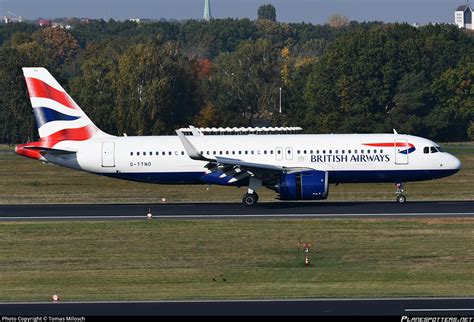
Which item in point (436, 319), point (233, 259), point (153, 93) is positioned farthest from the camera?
point (153, 93)

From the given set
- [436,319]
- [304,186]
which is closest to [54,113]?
[304,186]

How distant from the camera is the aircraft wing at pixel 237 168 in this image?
52844 mm

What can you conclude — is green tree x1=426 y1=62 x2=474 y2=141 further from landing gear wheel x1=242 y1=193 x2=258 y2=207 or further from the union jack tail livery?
the union jack tail livery

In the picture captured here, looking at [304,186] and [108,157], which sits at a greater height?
[108,157]

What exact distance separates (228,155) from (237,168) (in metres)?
1.89

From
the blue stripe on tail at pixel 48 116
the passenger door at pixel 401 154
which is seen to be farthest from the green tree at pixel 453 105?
the blue stripe on tail at pixel 48 116

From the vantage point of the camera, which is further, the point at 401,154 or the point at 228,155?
the point at 228,155

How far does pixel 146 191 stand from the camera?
66.4m

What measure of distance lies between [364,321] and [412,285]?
757 cm

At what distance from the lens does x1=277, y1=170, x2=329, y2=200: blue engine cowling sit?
52594 mm

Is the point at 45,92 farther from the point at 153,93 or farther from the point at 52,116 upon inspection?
the point at 153,93

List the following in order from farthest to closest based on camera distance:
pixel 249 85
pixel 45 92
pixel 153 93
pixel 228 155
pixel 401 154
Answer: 1. pixel 249 85
2. pixel 153 93
3. pixel 45 92
4. pixel 228 155
5. pixel 401 154

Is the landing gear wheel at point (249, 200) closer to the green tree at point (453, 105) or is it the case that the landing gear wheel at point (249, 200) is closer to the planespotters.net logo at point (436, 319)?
the planespotters.net logo at point (436, 319)

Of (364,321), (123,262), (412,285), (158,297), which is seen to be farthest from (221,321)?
(123,262)
